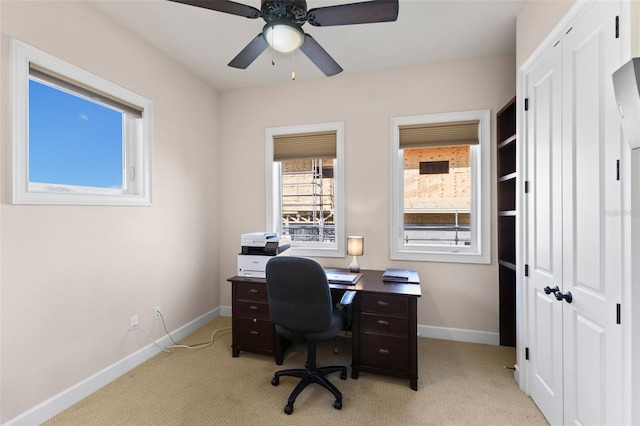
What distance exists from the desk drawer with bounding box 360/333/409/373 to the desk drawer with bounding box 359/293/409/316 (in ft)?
0.62

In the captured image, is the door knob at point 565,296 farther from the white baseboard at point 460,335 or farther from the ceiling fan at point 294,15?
the ceiling fan at point 294,15

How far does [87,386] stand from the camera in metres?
2.04

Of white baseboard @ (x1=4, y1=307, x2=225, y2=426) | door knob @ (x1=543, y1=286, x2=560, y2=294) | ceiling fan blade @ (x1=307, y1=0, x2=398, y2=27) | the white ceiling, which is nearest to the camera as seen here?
ceiling fan blade @ (x1=307, y1=0, x2=398, y2=27)

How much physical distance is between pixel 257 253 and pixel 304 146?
133cm

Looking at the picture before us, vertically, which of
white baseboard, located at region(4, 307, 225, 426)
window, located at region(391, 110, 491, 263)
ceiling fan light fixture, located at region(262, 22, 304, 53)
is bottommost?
white baseboard, located at region(4, 307, 225, 426)

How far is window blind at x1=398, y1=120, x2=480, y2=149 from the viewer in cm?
284

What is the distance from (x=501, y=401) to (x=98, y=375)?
2.82m

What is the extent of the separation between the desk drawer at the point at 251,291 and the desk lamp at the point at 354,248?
0.87 meters

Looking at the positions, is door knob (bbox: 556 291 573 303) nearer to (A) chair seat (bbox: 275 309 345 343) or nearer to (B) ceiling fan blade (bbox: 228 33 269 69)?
(A) chair seat (bbox: 275 309 345 343)

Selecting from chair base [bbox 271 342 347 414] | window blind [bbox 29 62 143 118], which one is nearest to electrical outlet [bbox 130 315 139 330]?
chair base [bbox 271 342 347 414]

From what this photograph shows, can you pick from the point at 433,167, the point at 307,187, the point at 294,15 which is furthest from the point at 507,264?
the point at 294,15

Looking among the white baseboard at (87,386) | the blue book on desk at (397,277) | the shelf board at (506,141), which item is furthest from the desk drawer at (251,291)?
the shelf board at (506,141)

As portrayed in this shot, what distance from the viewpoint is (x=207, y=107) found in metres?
3.35

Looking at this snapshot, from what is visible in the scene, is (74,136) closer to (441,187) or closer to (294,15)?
(294,15)
